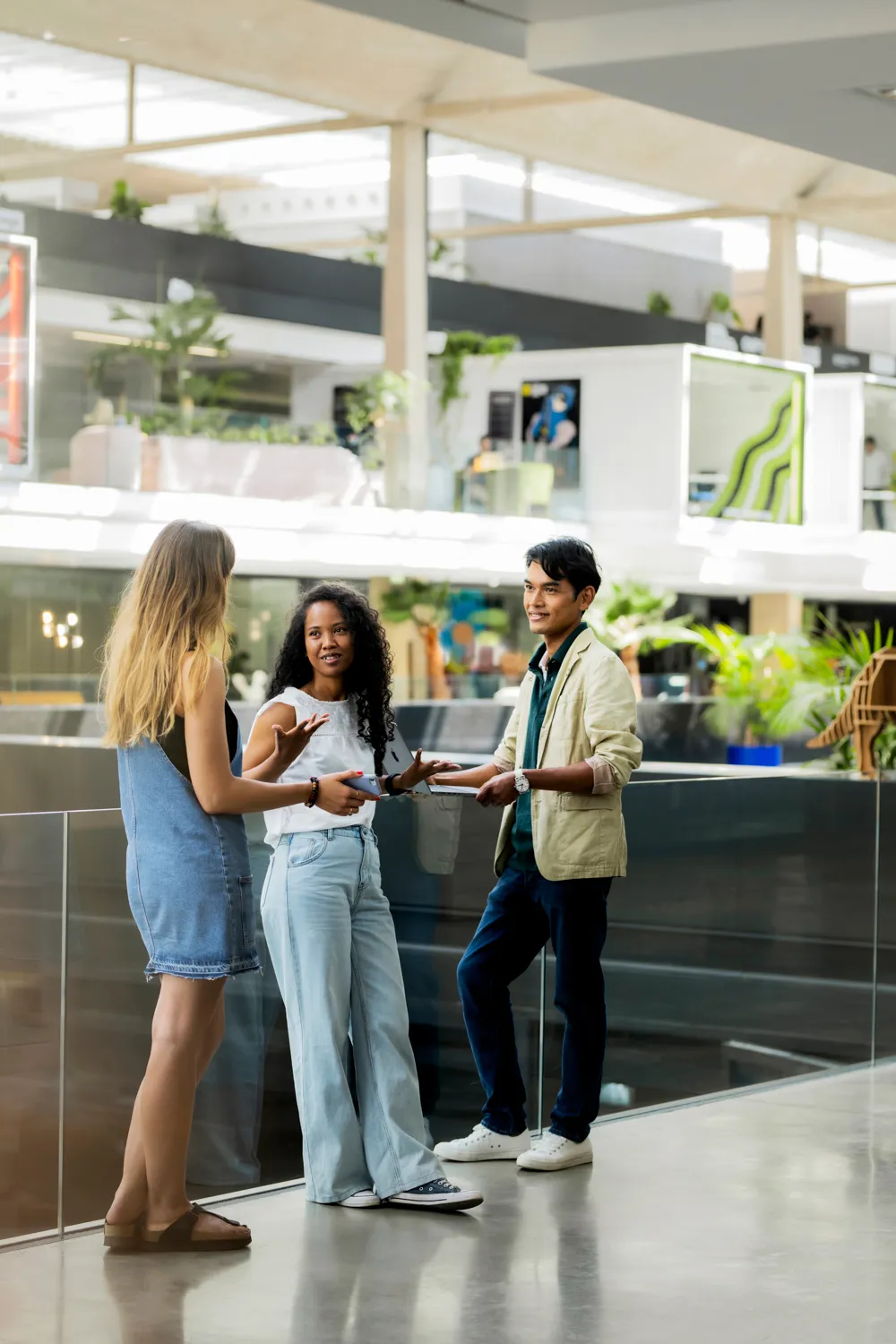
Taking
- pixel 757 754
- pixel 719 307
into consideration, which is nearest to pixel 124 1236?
pixel 757 754

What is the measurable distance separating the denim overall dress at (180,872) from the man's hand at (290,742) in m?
0.17

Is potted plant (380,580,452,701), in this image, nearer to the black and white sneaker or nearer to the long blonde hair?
the black and white sneaker

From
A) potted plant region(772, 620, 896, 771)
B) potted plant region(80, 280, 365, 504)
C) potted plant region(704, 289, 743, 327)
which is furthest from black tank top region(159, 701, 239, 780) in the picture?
potted plant region(704, 289, 743, 327)

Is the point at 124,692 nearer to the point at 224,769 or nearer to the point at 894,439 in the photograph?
the point at 224,769

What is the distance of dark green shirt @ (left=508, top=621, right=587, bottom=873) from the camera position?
6047mm

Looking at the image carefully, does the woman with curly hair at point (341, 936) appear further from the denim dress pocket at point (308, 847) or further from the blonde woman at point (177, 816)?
the blonde woman at point (177, 816)

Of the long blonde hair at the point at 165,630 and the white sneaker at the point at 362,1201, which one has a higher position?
the long blonde hair at the point at 165,630

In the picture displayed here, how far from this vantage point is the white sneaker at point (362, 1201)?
5.55 m

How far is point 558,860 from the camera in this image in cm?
588

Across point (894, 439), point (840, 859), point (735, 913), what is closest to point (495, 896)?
point (735, 913)

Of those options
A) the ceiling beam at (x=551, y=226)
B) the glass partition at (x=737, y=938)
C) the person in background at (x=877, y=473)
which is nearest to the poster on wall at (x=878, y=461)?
the person in background at (x=877, y=473)

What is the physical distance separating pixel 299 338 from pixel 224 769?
22546mm

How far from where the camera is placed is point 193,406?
23188mm

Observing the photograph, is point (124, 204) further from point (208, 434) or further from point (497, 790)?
point (497, 790)
